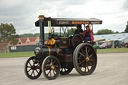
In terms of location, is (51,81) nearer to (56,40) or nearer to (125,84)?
(56,40)

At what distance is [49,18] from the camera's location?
9.68 meters

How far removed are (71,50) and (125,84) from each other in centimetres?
326

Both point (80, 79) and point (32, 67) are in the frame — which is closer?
point (80, 79)

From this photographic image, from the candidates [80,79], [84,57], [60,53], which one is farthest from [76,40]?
[80,79]

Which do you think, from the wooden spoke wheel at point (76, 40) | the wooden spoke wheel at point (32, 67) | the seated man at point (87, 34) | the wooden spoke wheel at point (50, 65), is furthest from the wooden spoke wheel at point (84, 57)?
the wooden spoke wheel at point (32, 67)

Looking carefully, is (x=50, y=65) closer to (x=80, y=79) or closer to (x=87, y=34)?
(x=80, y=79)

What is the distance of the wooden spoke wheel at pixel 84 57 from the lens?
32.0 ft

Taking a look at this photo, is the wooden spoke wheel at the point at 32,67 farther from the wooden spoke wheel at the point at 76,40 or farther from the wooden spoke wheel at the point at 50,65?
the wooden spoke wheel at the point at 76,40

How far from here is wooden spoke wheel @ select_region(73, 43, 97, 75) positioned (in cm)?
976

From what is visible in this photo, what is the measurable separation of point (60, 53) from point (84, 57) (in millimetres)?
969

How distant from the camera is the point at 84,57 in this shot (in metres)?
10.2

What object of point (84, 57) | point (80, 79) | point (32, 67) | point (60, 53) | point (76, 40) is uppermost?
point (76, 40)

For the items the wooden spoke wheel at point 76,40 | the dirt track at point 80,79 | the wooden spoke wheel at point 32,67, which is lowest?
the dirt track at point 80,79

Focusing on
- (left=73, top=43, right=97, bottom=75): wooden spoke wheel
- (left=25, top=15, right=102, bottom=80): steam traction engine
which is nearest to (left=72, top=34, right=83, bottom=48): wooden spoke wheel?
(left=25, top=15, right=102, bottom=80): steam traction engine
